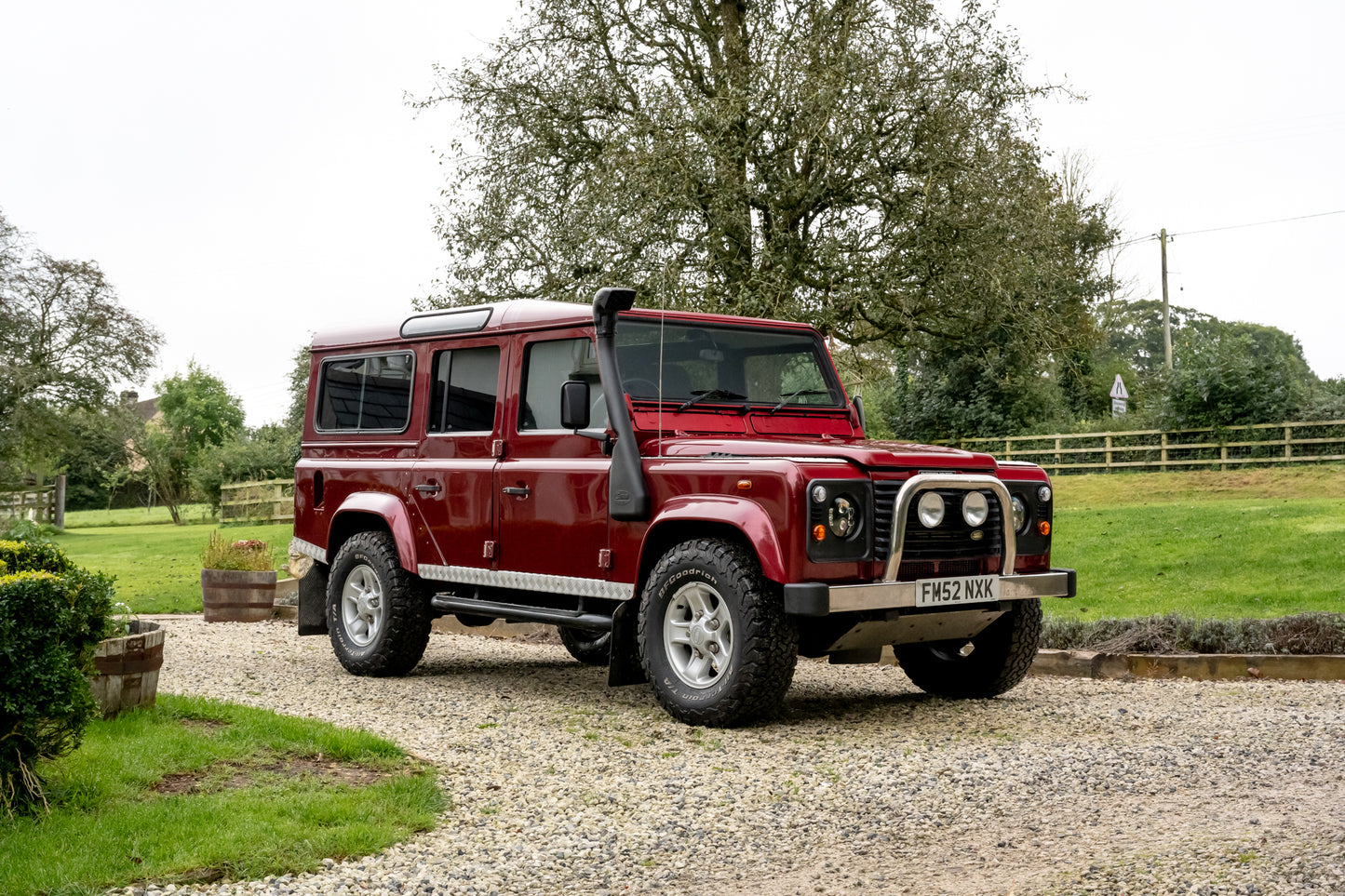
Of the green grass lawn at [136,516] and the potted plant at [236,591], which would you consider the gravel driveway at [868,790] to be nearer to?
the potted plant at [236,591]

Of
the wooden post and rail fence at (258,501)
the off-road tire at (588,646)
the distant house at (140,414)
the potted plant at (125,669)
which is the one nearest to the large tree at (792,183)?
the off-road tire at (588,646)

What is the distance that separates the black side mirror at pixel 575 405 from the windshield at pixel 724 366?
0.37 m

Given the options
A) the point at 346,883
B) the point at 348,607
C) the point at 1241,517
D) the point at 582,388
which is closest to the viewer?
the point at 346,883

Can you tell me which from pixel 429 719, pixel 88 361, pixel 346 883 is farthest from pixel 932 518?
pixel 88 361

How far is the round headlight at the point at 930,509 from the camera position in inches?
261

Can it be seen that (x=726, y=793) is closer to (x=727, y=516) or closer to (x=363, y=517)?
(x=727, y=516)

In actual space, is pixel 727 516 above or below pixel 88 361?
below

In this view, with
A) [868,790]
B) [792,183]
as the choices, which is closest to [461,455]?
[868,790]

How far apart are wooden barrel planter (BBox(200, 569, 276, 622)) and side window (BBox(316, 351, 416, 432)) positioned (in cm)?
444

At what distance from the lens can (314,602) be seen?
947 centimetres

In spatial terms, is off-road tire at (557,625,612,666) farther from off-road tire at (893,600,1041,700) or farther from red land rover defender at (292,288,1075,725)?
off-road tire at (893,600,1041,700)

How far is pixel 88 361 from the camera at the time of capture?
42.6m

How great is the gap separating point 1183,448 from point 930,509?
2592 cm

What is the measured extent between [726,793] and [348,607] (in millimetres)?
4614
